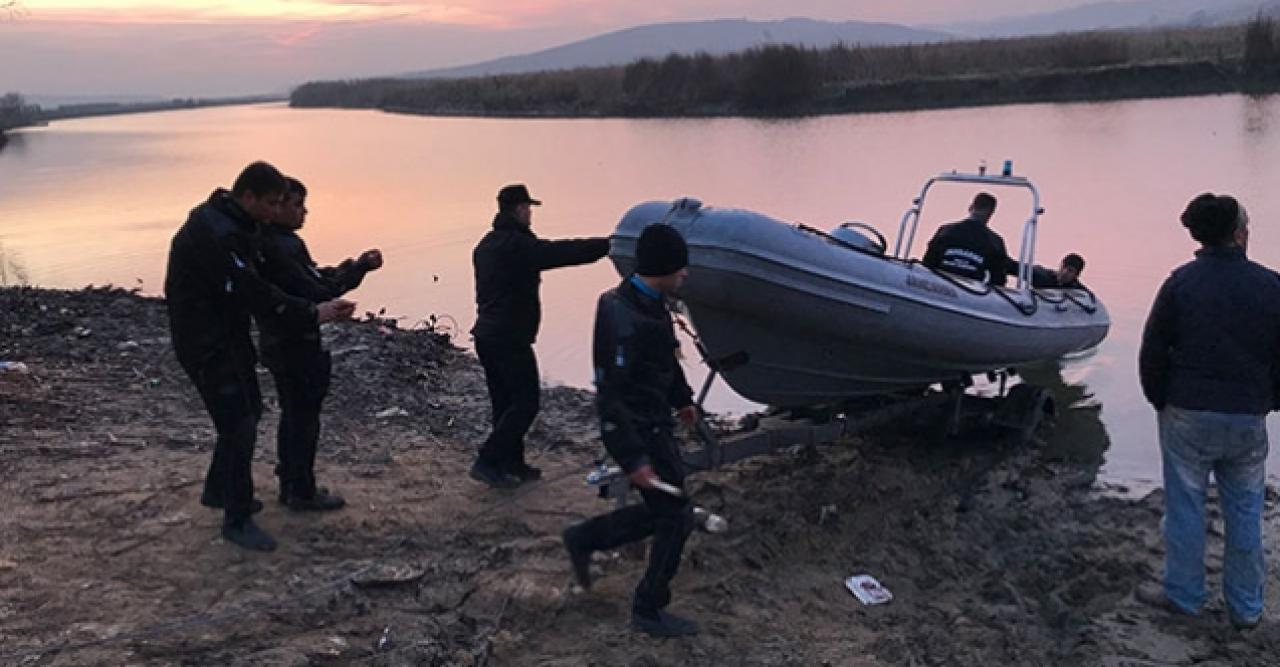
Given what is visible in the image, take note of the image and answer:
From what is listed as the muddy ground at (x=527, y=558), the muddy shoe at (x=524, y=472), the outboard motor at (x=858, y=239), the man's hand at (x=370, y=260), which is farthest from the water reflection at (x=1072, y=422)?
the man's hand at (x=370, y=260)

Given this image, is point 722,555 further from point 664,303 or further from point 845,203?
point 845,203

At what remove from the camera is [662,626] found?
3.42 m

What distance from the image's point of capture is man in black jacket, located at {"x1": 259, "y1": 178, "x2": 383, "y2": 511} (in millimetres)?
4020

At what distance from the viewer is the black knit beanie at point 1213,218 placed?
3.52 meters

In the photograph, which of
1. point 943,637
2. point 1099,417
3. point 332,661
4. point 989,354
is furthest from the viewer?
point 1099,417

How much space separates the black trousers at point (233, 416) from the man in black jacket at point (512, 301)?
1.01m

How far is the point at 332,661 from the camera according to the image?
3.20m

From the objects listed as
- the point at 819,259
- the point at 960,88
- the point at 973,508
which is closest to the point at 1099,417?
the point at 973,508

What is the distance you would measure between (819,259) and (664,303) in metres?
1.44

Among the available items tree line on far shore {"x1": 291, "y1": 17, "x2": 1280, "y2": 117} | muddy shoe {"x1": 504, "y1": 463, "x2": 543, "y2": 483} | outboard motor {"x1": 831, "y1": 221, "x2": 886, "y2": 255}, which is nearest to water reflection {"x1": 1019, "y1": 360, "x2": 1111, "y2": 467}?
outboard motor {"x1": 831, "y1": 221, "x2": 886, "y2": 255}

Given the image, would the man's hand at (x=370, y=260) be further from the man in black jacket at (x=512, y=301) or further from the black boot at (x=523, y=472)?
the black boot at (x=523, y=472)

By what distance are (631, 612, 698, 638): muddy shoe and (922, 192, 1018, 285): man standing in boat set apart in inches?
122

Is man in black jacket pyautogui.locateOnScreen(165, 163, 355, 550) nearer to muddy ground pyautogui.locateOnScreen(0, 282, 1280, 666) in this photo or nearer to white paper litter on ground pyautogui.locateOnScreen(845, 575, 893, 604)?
muddy ground pyautogui.locateOnScreen(0, 282, 1280, 666)

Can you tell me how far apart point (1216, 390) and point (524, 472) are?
9.08 feet
